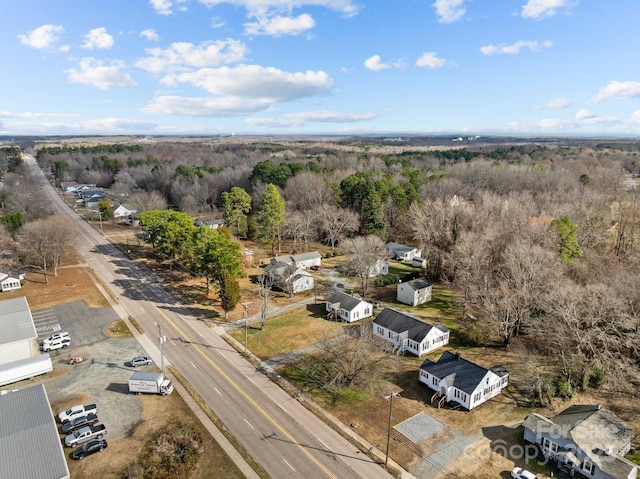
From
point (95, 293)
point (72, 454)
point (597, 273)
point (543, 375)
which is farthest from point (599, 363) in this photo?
point (95, 293)

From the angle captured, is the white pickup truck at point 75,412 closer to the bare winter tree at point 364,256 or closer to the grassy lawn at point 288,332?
the grassy lawn at point 288,332

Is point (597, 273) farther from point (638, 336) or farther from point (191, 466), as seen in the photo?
point (191, 466)

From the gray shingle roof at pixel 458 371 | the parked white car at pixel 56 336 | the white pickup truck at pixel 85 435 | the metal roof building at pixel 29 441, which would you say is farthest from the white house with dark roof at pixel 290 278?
the metal roof building at pixel 29 441

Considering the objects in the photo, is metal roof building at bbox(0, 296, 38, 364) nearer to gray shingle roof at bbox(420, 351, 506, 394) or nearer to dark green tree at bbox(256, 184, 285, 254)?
gray shingle roof at bbox(420, 351, 506, 394)

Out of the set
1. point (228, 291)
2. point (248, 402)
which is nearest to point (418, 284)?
point (228, 291)

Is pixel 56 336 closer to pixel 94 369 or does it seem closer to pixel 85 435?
pixel 94 369

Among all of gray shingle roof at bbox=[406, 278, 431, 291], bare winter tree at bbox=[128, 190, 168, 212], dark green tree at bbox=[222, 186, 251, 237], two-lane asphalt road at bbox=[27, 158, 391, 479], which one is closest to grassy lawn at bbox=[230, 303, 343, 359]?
two-lane asphalt road at bbox=[27, 158, 391, 479]

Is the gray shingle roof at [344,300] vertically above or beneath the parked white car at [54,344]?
above
